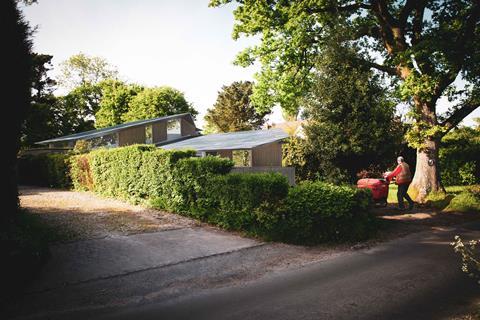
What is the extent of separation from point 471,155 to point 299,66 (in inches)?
525

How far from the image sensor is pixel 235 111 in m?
61.5

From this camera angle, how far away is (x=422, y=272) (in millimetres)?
6453

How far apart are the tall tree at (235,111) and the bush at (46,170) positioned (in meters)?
37.3

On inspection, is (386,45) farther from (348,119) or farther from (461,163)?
(461,163)

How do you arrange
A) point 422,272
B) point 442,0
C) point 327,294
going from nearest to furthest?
point 327,294 → point 422,272 → point 442,0

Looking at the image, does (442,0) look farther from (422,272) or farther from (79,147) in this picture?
(79,147)

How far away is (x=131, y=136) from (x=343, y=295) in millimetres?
29792

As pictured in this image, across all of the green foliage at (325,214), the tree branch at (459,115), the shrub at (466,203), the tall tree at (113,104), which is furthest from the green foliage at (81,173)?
the tall tree at (113,104)

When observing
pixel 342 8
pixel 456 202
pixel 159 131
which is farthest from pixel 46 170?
pixel 456 202

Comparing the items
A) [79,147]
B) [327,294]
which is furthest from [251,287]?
[79,147]

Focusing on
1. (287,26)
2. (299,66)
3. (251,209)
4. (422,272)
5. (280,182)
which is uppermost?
(287,26)

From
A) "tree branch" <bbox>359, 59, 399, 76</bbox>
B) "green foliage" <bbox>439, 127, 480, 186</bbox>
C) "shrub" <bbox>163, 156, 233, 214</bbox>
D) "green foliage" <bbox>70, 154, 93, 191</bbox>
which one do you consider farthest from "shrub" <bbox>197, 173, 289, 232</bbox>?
"green foliage" <bbox>439, 127, 480, 186</bbox>

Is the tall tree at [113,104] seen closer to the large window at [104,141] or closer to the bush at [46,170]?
the large window at [104,141]

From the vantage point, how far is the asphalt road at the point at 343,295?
4840 millimetres
